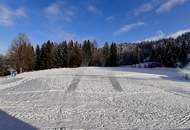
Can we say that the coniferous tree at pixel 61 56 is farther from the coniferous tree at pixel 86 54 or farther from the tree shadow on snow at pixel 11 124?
the tree shadow on snow at pixel 11 124

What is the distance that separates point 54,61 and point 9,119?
51588 mm

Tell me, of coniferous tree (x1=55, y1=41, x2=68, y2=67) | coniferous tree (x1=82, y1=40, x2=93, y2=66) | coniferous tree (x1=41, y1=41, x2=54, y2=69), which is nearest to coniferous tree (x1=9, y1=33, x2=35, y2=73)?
coniferous tree (x1=41, y1=41, x2=54, y2=69)

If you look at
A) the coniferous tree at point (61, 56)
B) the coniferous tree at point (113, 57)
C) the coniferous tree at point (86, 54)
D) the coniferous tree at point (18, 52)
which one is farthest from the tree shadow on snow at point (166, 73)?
the coniferous tree at point (113, 57)

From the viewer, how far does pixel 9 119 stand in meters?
9.29

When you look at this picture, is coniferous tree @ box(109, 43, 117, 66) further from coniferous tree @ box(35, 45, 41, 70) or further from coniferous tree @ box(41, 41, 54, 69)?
coniferous tree @ box(35, 45, 41, 70)

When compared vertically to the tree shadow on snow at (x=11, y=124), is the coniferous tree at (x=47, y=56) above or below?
above

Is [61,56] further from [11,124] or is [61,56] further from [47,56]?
[11,124]

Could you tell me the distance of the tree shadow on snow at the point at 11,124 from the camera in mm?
8117

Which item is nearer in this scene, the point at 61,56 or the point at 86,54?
the point at 61,56

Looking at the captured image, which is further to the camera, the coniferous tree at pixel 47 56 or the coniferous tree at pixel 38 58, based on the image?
the coniferous tree at pixel 38 58

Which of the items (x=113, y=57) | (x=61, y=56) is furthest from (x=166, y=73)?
(x=113, y=57)

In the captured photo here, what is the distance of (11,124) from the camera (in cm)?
857

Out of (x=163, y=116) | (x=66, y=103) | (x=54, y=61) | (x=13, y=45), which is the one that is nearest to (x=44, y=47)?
(x=54, y=61)

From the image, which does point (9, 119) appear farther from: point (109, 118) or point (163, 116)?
point (163, 116)
